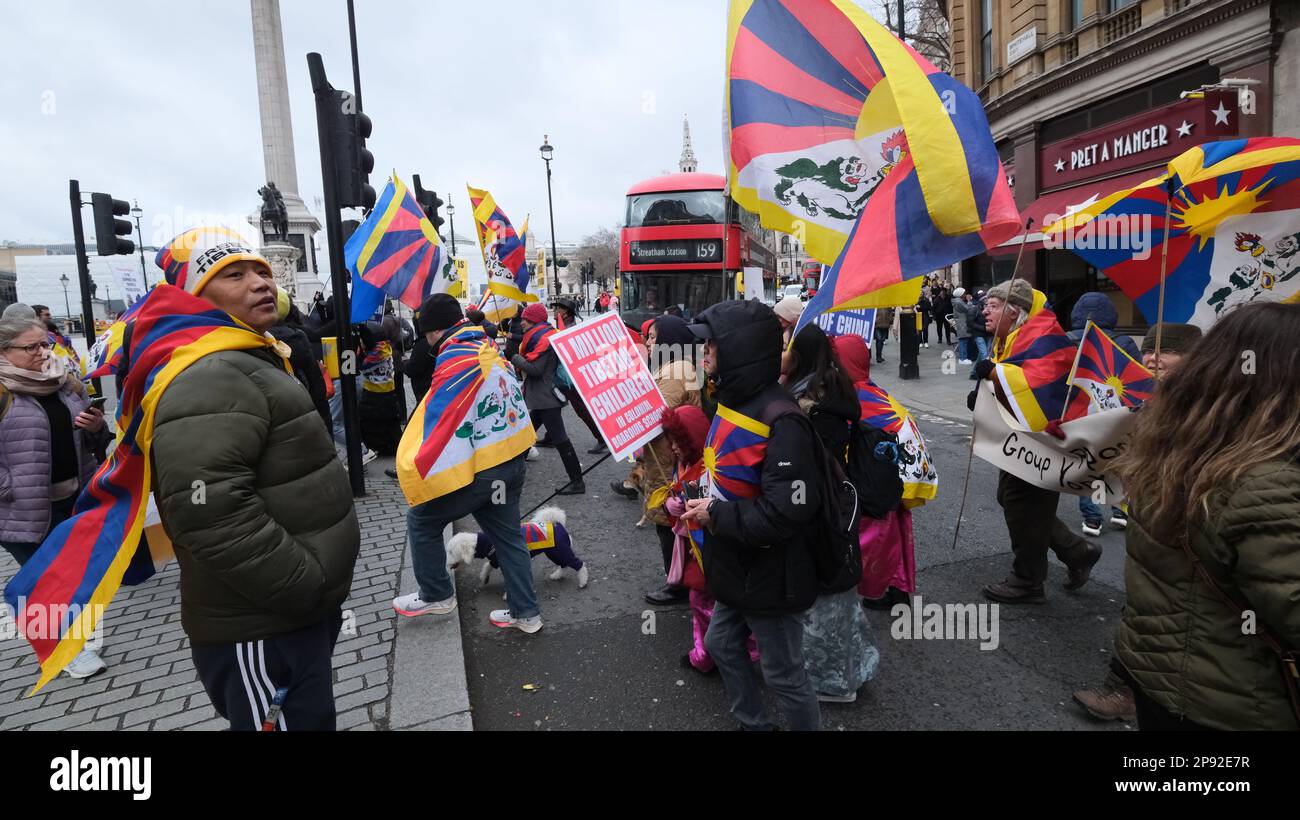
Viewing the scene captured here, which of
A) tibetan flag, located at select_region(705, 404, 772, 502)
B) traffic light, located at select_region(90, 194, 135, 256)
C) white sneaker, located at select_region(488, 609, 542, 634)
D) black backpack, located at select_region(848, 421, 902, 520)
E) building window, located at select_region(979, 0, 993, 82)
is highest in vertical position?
building window, located at select_region(979, 0, 993, 82)

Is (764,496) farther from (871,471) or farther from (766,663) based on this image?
(871,471)

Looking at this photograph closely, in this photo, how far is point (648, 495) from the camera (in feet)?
13.3

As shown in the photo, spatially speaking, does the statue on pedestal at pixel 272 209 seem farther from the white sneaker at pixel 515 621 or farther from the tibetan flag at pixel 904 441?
the tibetan flag at pixel 904 441

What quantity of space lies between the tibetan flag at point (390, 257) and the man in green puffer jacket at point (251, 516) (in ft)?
15.8

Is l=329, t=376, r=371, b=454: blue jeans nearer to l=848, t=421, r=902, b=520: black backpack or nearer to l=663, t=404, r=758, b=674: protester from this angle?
l=663, t=404, r=758, b=674: protester

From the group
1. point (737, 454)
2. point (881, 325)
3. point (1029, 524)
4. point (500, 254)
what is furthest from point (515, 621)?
point (881, 325)

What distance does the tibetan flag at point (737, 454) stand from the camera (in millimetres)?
2549

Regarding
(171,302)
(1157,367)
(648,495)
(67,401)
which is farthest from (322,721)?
Result: (1157,367)

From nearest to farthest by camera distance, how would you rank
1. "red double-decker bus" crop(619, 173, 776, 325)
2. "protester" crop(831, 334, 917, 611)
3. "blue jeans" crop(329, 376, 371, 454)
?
"protester" crop(831, 334, 917, 611) → "blue jeans" crop(329, 376, 371, 454) → "red double-decker bus" crop(619, 173, 776, 325)

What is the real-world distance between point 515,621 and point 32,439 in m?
2.66

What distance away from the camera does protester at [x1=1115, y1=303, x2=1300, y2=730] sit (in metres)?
1.56

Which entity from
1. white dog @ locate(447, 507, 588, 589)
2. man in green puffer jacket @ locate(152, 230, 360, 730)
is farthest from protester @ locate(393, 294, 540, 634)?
man in green puffer jacket @ locate(152, 230, 360, 730)

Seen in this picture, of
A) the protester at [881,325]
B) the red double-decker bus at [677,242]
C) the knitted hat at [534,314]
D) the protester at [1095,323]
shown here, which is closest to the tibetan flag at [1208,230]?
the protester at [1095,323]

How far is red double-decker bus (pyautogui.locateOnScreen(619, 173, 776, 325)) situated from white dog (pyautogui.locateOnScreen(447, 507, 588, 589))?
11715 mm
